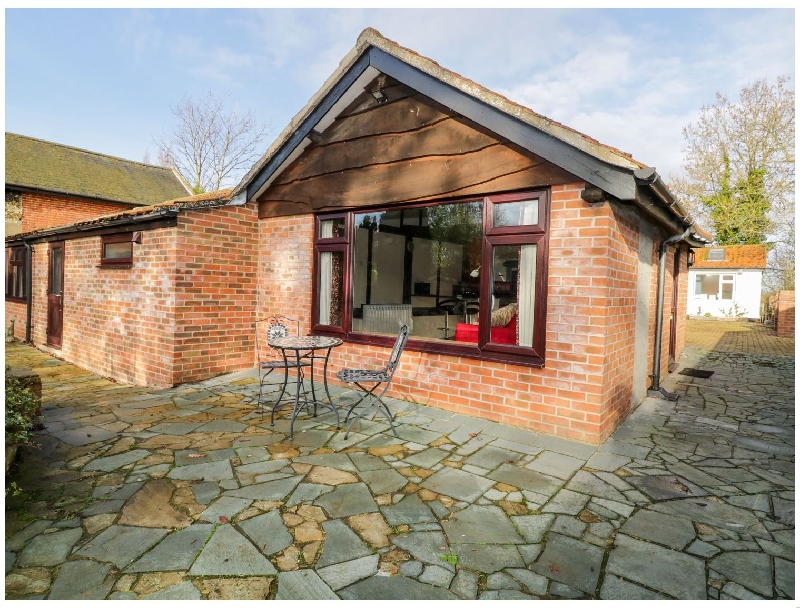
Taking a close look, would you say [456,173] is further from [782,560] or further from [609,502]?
[782,560]

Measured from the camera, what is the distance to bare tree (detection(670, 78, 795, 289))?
813 inches

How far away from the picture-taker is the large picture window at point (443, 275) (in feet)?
14.8

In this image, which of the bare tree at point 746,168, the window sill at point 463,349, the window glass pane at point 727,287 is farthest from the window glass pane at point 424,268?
the window glass pane at point 727,287

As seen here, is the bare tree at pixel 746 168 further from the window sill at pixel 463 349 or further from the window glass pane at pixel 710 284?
Answer: the window sill at pixel 463 349

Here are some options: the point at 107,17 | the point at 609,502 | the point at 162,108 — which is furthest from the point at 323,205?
the point at 162,108

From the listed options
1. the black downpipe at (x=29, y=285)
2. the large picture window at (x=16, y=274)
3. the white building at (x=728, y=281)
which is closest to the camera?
the black downpipe at (x=29, y=285)

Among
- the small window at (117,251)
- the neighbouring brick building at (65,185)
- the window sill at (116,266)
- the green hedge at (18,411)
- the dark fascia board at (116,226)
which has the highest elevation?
the neighbouring brick building at (65,185)

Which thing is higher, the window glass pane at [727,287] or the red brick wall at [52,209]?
the red brick wall at [52,209]

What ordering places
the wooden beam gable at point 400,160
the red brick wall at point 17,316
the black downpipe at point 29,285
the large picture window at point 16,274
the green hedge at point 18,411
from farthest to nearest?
1. the large picture window at point 16,274
2. the red brick wall at point 17,316
3. the black downpipe at point 29,285
4. the wooden beam gable at point 400,160
5. the green hedge at point 18,411

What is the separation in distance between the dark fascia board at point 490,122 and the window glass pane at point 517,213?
51cm

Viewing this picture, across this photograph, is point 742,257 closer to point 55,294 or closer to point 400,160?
point 400,160

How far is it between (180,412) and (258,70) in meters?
9.92

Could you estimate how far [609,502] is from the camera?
3.01 meters

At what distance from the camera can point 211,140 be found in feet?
77.0
